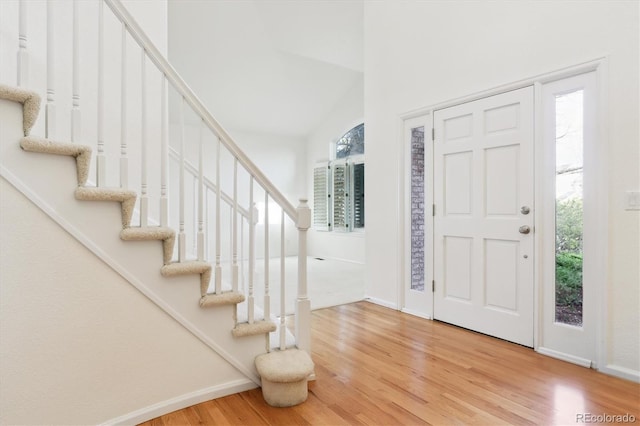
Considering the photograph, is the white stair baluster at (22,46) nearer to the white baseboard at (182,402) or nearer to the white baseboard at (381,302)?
the white baseboard at (182,402)

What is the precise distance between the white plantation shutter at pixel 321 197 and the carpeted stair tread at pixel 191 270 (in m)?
5.66

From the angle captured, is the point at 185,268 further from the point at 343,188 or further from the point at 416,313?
the point at 343,188

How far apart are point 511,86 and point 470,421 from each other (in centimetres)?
242

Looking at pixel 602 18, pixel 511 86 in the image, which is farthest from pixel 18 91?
pixel 602 18

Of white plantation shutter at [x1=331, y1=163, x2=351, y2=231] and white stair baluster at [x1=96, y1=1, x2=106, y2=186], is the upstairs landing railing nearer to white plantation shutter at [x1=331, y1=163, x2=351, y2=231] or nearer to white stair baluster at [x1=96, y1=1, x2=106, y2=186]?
white stair baluster at [x1=96, y1=1, x2=106, y2=186]

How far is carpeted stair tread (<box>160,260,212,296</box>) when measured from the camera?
5.96ft

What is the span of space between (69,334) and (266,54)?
5487mm

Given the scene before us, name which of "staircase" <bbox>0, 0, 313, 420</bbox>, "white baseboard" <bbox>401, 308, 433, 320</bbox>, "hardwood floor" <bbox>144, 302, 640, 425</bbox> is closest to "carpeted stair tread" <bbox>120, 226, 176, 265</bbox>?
"staircase" <bbox>0, 0, 313, 420</bbox>

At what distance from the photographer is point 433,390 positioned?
209 centimetres

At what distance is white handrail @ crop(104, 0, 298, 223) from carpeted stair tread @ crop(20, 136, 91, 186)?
1.83 feet

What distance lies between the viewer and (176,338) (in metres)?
1.87

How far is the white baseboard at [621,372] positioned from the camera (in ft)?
7.21


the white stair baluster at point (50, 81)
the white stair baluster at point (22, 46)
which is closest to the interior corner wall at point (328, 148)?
the white stair baluster at point (50, 81)

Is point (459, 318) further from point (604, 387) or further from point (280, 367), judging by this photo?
point (280, 367)
